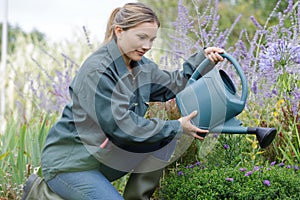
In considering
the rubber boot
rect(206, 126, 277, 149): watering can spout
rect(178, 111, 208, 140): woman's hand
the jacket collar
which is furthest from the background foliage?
the jacket collar

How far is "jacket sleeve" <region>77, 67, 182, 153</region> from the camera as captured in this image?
7.43 ft

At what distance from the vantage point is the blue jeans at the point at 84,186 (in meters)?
2.37

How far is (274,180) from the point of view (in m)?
2.63

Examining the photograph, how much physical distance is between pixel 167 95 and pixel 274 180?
0.74 m

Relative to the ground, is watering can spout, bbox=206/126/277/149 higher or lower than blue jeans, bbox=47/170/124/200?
higher

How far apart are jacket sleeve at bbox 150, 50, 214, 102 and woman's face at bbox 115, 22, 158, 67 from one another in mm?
365

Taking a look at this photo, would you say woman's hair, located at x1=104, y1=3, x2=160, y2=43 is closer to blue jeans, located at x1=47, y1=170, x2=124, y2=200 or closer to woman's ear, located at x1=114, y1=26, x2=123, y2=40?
woman's ear, located at x1=114, y1=26, x2=123, y2=40

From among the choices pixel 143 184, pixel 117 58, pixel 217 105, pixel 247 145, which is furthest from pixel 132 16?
pixel 247 145

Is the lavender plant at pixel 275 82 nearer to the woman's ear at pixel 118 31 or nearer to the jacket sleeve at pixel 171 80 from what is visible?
the jacket sleeve at pixel 171 80

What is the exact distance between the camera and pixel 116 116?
2.25 metres

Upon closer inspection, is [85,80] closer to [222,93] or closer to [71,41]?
[222,93]

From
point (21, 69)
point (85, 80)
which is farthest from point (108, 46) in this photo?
point (21, 69)

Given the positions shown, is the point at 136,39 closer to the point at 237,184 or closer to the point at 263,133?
the point at 263,133

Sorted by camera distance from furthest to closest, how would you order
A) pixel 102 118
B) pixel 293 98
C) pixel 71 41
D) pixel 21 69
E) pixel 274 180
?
pixel 71 41 < pixel 21 69 < pixel 293 98 < pixel 274 180 < pixel 102 118
